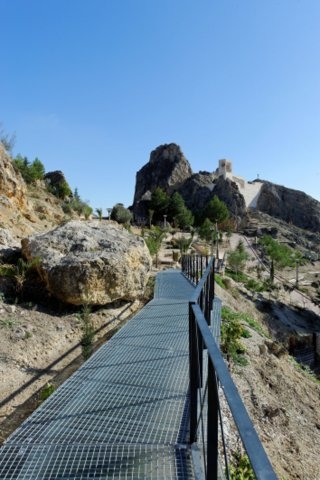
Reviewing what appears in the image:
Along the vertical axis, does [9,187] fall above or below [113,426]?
above

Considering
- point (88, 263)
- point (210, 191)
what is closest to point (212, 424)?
point (88, 263)

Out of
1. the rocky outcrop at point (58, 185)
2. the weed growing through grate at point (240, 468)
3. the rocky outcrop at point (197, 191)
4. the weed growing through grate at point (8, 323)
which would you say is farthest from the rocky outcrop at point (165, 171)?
the weed growing through grate at point (240, 468)

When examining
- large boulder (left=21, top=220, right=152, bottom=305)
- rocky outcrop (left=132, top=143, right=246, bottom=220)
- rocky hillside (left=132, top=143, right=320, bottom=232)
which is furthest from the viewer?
rocky hillside (left=132, top=143, right=320, bottom=232)

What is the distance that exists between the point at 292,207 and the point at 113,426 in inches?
3421

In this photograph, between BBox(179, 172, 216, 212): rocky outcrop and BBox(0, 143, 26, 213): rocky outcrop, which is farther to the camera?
BBox(179, 172, 216, 212): rocky outcrop

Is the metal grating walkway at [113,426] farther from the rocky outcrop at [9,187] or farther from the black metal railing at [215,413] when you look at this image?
the rocky outcrop at [9,187]

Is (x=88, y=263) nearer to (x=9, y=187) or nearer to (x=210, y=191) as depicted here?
(x=9, y=187)

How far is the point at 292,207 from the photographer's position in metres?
83.9

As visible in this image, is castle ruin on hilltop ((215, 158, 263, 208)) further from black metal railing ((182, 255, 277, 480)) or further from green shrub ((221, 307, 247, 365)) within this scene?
black metal railing ((182, 255, 277, 480))

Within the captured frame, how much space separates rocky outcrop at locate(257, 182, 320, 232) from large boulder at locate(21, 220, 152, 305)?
256 feet

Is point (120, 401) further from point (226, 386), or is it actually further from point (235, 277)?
point (235, 277)

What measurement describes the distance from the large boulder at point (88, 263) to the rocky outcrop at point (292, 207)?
78099 millimetres

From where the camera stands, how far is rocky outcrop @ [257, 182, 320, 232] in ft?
271

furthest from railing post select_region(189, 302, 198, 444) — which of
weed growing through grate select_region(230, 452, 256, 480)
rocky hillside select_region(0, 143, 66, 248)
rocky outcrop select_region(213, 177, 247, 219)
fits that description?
rocky outcrop select_region(213, 177, 247, 219)
